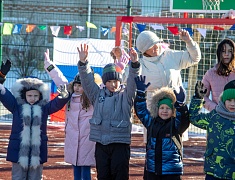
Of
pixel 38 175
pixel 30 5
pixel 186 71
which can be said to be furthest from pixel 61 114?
pixel 30 5

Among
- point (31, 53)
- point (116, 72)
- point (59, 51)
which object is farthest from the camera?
point (31, 53)

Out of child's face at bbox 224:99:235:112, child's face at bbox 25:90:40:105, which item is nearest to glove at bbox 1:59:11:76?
child's face at bbox 25:90:40:105

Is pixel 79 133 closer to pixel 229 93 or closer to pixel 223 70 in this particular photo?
pixel 223 70

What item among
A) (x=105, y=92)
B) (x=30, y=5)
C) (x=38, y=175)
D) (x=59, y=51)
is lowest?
(x=38, y=175)

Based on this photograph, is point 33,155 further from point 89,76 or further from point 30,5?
point 30,5

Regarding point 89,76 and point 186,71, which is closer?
point 89,76

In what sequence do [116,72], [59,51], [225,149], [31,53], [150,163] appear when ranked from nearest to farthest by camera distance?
Answer: 1. [225,149]
2. [150,163]
3. [116,72]
4. [59,51]
5. [31,53]

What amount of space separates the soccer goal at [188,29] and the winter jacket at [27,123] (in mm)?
3201

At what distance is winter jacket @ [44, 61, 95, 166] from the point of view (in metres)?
6.10

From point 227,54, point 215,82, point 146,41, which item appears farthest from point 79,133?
point 227,54

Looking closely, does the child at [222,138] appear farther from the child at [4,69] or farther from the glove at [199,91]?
the child at [4,69]

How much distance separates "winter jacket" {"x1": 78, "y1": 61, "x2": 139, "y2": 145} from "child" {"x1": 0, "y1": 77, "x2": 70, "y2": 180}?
0.42 m

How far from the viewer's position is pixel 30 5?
23797mm

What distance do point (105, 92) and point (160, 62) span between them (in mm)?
668
